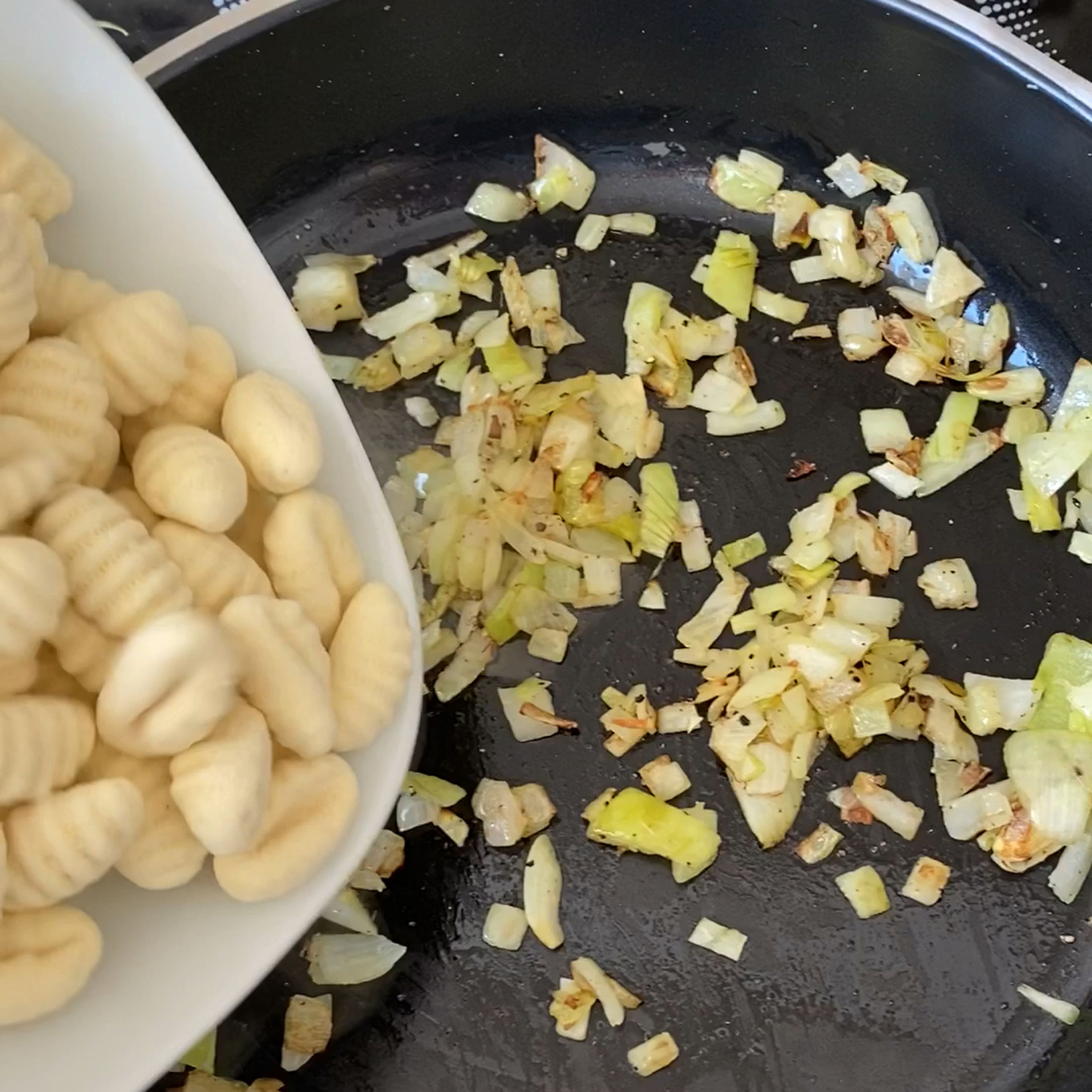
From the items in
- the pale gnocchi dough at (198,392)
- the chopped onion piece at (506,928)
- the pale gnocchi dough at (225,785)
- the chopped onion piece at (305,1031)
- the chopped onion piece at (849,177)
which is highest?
the pale gnocchi dough at (198,392)

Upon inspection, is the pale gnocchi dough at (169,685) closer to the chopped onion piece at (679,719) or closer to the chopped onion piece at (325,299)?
the chopped onion piece at (679,719)

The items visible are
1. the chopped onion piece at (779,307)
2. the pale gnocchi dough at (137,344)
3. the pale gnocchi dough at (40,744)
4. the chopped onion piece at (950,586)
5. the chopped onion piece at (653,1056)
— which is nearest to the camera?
the pale gnocchi dough at (40,744)

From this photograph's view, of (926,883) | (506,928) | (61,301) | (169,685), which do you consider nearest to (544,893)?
(506,928)

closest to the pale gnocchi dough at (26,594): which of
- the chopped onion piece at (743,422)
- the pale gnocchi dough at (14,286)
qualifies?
the pale gnocchi dough at (14,286)

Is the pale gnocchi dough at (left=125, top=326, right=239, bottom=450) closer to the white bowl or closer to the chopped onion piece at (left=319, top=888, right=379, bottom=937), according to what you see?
Result: the white bowl

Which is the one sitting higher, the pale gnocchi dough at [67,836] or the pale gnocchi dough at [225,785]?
the pale gnocchi dough at [67,836]

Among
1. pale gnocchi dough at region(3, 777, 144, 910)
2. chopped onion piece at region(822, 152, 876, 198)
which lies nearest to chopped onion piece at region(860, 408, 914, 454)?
chopped onion piece at region(822, 152, 876, 198)
